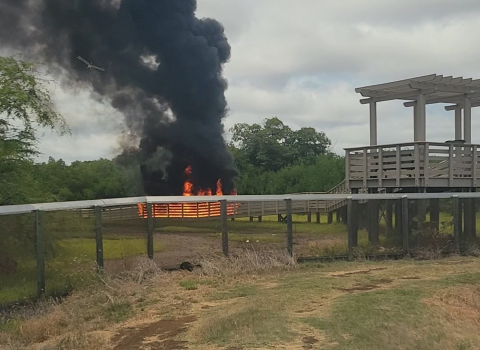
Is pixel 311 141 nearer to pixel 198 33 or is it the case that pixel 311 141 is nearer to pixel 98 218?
pixel 198 33

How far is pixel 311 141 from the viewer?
64.8m

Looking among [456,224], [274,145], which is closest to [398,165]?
[456,224]

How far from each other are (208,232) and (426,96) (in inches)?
454

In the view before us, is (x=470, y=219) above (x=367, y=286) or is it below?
above

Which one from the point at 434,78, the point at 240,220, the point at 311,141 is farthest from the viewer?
the point at 311,141

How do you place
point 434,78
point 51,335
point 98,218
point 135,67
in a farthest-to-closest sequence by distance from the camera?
point 135,67 → point 434,78 → point 98,218 → point 51,335

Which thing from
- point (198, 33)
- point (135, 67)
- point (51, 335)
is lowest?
point (51, 335)

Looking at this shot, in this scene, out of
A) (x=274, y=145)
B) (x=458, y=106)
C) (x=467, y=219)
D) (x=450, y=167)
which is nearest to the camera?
(x=467, y=219)

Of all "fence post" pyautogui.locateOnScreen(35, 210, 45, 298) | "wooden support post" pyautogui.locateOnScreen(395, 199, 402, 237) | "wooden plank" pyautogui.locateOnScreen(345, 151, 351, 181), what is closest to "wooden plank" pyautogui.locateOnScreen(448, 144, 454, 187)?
"wooden plank" pyautogui.locateOnScreen(345, 151, 351, 181)

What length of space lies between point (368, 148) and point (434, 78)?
3049mm

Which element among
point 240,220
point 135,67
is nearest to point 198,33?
point 135,67

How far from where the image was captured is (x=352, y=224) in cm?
1486

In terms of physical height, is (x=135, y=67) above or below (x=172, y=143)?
above

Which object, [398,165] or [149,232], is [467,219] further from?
[149,232]
